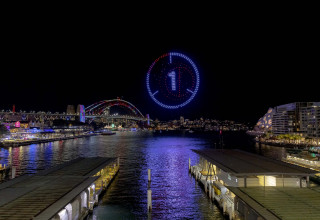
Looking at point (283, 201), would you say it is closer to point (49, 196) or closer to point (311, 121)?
point (49, 196)

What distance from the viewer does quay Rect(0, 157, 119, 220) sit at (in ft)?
29.6

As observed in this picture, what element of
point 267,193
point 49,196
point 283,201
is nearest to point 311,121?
point 267,193

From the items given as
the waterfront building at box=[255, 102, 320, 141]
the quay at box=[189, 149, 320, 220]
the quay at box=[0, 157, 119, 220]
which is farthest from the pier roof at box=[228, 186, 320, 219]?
the waterfront building at box=[255, 102, 320, 141]

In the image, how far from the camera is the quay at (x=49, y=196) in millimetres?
9031

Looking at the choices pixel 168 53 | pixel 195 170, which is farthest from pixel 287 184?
pixel 168 53

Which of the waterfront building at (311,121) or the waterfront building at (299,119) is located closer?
the waterfront building at (311,121)

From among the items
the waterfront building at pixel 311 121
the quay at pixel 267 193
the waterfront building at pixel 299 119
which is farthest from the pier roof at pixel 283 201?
the waterfront building at pixel 311 121

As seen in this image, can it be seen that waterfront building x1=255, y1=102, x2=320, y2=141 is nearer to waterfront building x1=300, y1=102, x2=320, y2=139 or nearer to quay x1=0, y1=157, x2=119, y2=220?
waterfront building x1=300, y1=102, x2=320, y2=139

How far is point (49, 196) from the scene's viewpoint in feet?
35.2

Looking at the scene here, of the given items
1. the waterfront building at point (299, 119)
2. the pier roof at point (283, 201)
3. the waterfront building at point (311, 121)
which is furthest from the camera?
the waterfront building at point (299, 119)

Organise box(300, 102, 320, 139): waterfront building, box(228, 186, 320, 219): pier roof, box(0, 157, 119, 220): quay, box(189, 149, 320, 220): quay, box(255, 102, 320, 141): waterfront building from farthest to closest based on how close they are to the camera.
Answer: box(255, 102, 320, 141): waterfront building
box(300, 102, 320, 139): waterfront building
box(189, 149, 320, 220): quay
box(0, 157, 119, 220): quay
box(228, 186, 320, 219): pier roof

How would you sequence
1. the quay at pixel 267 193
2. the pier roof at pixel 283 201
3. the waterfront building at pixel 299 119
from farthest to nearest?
the waterfront building at pixel 299 119 < the quay at pixel 267 193 < the pier roof at pixel 283 201

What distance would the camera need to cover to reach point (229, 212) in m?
12.8

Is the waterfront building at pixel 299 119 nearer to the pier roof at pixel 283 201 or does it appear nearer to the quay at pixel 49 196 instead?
the pier roof at pixel 283 201
